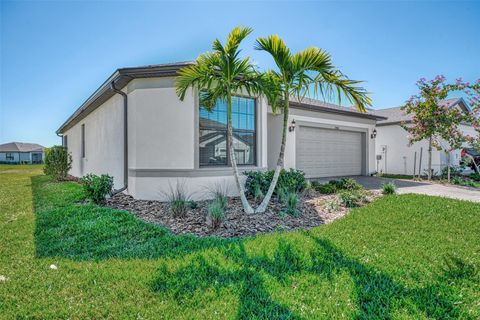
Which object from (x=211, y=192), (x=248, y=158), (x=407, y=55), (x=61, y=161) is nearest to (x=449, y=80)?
(x=407, y=55)

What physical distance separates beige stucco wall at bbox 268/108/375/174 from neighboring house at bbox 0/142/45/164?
63.0 metres

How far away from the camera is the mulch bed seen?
5152mm

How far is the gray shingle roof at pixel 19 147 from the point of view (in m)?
56.8

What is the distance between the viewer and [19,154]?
5703cm

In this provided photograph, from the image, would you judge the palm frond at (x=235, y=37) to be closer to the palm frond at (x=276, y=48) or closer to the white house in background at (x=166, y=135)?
the palm frond at (x=276, y=48)

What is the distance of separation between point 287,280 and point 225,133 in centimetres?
557

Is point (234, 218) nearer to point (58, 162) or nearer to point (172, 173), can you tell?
point (172, 173)

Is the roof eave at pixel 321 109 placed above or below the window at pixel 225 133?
above

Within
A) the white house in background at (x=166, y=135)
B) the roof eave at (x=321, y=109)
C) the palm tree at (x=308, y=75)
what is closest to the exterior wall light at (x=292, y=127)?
the white house in background at (x=166, y=135)

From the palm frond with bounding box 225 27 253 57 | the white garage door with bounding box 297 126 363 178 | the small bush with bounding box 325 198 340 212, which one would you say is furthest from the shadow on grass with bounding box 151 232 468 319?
the white garage door with bounding box 297 126 363 178

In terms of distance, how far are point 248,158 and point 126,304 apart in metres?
6.39

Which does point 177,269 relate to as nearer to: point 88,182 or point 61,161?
point 88,182

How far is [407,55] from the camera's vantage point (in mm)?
11633

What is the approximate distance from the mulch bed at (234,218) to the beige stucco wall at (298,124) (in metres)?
3.97
